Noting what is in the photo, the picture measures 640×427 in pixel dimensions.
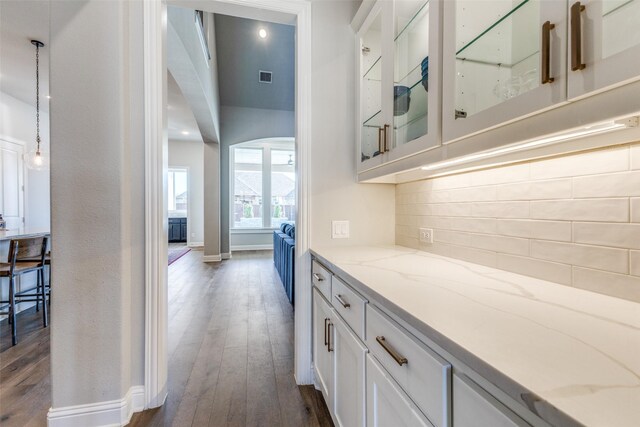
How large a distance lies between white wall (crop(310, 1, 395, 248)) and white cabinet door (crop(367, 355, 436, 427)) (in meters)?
1.00

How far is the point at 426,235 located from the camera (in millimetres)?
1659

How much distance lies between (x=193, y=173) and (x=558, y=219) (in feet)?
30.2

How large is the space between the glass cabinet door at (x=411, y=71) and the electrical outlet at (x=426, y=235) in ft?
1.84

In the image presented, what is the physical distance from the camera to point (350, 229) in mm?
1904

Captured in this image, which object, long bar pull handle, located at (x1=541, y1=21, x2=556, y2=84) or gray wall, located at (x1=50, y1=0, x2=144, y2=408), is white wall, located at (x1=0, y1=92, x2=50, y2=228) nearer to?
gray wall, located at (x1=50, y1=0, x2=144, y2=408)

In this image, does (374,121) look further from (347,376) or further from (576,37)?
(347,376)

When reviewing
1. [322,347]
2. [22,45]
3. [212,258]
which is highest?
[22,45]

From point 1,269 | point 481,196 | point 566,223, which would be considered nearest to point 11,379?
point 1,269

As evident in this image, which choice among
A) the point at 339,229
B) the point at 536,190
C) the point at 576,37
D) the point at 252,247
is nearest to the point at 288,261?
the point at 339,229

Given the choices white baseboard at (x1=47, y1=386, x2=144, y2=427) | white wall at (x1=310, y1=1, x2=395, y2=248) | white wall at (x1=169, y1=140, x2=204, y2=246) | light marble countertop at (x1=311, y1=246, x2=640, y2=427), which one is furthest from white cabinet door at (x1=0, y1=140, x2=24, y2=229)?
light marble countertop at (x1=311, y1=246, x2=640, y2=427)

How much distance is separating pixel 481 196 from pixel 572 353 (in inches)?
35.1

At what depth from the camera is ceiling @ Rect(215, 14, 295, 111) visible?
A: 556 cm

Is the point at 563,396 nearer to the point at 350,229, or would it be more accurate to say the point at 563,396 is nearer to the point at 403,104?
the point at 403,104

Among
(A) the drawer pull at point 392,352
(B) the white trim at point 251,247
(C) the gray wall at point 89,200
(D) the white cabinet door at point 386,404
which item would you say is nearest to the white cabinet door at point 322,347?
(D) the white cabinet door at point 386,404
